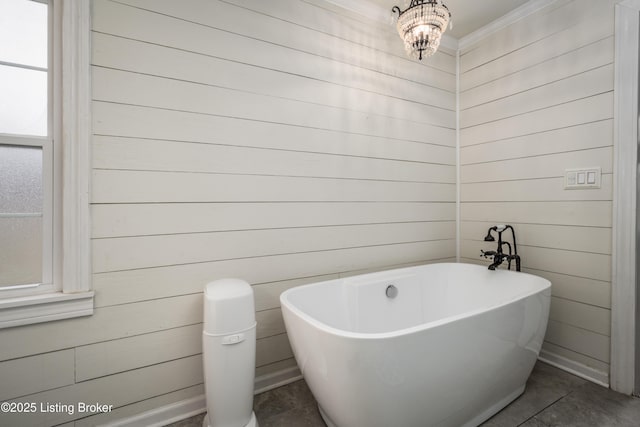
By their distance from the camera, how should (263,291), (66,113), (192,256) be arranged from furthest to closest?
(263,291) < (192,256) < (66,113)

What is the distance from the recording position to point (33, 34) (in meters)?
1.26

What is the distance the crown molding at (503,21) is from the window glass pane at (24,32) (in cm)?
266

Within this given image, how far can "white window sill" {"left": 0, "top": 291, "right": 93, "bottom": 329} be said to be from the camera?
1.15m

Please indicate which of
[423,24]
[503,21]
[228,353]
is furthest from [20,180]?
[503,21]

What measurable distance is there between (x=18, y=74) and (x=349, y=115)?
1.63 m

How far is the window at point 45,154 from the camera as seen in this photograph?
4.00 ft

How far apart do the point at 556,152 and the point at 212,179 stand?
210cm

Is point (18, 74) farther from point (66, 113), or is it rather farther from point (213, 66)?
point (213, 66)

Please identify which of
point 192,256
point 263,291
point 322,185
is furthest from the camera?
point 322,185

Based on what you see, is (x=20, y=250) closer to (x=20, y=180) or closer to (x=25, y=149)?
(x=20, y=180)

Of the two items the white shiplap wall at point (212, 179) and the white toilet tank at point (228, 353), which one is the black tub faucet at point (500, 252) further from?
the white toilet tank at point (228, 353)

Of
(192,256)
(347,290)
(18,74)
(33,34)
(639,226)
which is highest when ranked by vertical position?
(33,34)

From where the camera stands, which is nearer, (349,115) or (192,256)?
(192,256)

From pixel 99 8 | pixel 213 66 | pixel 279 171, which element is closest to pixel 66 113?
pixel 99 8
